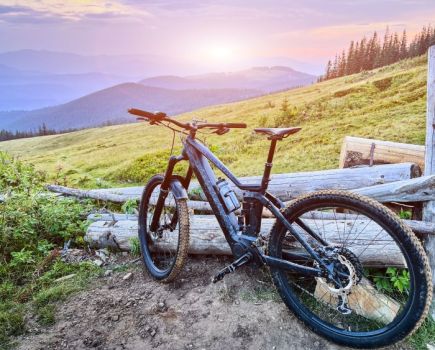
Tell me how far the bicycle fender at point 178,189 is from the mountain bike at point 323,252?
0.02 metres

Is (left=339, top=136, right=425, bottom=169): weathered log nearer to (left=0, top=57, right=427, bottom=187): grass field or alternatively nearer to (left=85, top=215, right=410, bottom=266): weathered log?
(left=0, top=57, right=427, bottom=187): grass field

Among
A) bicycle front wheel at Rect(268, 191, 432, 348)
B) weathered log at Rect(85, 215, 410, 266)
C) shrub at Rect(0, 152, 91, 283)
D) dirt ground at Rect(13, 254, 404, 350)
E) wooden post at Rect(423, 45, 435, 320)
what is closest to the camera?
bicycle front wheel at Rect(268, 191, 432, 348)

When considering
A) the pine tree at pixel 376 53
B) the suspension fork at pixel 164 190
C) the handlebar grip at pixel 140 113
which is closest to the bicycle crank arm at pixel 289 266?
the suspension fork at pixel 164 190

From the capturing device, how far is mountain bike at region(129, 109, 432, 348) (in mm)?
3469

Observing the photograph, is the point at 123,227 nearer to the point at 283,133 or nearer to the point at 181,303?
the point at 181,303

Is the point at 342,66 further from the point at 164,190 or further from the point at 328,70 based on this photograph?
the point at 164,190

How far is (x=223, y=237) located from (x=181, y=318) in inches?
56.8

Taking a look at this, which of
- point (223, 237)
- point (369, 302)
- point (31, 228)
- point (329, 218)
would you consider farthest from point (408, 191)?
point (31, 228)

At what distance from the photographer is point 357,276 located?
12.4 feet

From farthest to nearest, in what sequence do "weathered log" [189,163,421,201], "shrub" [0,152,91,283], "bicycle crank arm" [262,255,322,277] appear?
"weathered log" [189,163,421,201]
"shrub" [0,152,91,283]
"bicycle crank arm" [262,255,322,277]

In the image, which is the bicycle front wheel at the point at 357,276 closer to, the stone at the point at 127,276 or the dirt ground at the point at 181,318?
the dirt ground at the point at 181,318

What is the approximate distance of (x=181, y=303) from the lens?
4.84 m

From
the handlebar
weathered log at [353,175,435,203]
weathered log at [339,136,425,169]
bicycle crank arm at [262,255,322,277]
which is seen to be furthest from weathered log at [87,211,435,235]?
weathered log at [339,136,425,169]

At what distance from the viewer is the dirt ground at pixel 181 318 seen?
164 inches
